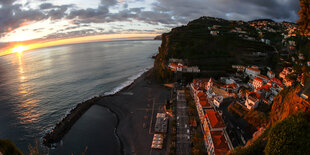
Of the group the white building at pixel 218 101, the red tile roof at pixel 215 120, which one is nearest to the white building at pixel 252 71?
the white building at pixel 218 101

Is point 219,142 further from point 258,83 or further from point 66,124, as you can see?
point 66,124

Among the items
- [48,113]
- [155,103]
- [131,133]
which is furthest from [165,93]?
[48,113]

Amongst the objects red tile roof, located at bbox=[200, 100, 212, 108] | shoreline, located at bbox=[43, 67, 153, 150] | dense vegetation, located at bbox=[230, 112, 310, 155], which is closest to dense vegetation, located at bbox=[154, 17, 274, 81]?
red tile roof, located at bbox=[200, 100, 212, 108]

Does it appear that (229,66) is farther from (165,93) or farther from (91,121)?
(91,121)

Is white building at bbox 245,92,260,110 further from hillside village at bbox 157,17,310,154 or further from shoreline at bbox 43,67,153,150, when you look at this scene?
shoreline at bbox 43,67,153,150

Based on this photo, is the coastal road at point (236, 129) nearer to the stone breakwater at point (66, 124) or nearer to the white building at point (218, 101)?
A: the white building at point (218, 101)
